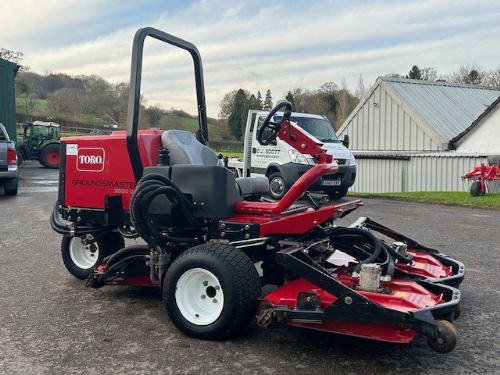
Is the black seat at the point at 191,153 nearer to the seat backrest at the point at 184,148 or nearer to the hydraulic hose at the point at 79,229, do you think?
the seat backrest at the point at 184,148

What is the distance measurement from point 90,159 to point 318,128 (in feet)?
30.2

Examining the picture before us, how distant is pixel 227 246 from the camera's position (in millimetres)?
4207

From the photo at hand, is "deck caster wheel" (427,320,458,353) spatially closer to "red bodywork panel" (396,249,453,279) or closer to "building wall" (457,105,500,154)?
"red bodywork panel" (396,249,453,279)

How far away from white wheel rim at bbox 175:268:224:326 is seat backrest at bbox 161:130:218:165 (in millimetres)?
1213

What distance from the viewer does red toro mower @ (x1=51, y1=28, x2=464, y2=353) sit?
3727 millimetres

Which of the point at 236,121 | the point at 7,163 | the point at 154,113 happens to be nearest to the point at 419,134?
the point at 236,121

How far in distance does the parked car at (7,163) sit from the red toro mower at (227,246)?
8.70 m

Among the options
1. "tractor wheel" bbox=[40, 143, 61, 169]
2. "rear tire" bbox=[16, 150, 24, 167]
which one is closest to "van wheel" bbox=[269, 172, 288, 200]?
"tractor wheel" bbox=[40, 143, 61, 169]

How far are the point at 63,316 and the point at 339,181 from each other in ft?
31.8

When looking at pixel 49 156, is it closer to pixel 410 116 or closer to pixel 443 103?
pixel 410 116

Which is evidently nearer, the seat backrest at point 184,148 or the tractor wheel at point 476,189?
the seat backrest at point 184,148

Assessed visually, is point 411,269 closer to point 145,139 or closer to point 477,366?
point 477,366

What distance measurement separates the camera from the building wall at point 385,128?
2370cm

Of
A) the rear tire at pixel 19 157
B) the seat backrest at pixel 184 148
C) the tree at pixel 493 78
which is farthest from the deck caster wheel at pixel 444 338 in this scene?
the tree at pixel 493 78
